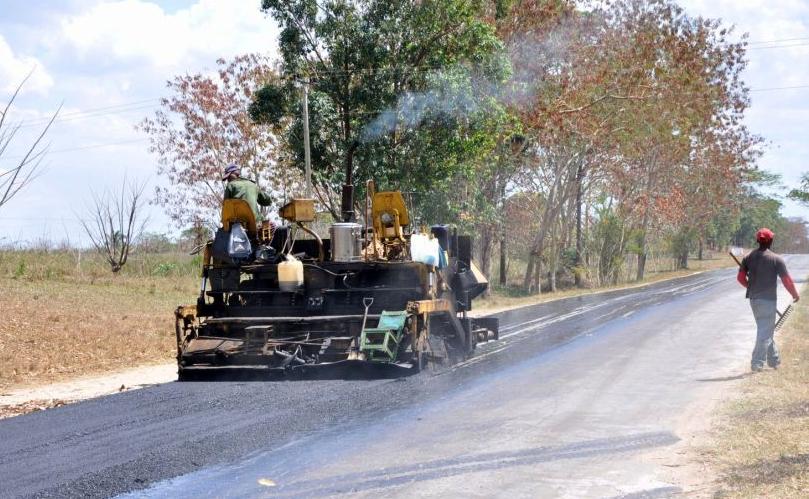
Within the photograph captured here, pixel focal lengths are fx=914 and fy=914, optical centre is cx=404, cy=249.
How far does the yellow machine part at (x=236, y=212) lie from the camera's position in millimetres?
11586

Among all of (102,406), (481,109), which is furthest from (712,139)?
(102,406)

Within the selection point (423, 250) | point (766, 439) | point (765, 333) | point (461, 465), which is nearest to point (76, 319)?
point (423, 250)

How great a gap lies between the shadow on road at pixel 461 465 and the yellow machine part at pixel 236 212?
5.62 m

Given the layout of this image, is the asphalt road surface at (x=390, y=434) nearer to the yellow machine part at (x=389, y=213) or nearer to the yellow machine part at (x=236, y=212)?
the yellow machine part at (x=389, y=213)

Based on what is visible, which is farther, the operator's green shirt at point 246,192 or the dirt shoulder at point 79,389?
the operator's green shirt at point 246,192

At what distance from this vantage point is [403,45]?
71.9 ft

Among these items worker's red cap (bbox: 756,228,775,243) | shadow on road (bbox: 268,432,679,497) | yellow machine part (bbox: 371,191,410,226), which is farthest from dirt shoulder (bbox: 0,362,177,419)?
worker's red cap (bbox: 756,228,775,243)

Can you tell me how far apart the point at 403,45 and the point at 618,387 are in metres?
13.4

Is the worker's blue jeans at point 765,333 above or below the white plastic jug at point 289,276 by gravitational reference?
below

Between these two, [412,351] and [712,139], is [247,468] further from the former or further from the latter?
[712,139]

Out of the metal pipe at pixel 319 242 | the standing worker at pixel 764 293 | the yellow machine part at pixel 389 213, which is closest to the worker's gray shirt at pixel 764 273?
the standing worker at pixel 764 293

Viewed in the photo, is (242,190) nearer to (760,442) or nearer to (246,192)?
(246,192)

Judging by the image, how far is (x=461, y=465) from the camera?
6.81 meters

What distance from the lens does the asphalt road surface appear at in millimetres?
6391
